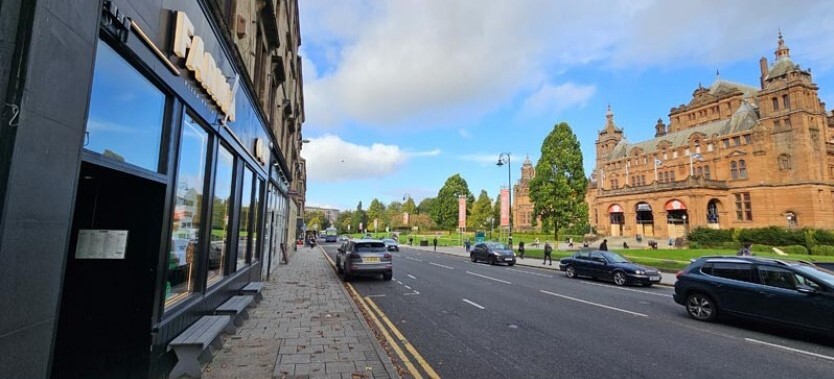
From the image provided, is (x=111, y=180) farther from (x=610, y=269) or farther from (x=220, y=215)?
(x=610, y=269)

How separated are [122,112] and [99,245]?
1588 mm

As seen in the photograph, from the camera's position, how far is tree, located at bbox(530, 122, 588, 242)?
4003 cm

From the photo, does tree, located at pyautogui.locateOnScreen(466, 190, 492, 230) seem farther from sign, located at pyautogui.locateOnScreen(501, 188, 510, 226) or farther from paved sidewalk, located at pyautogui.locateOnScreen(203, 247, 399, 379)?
paved sidewalk, located at pyautogui.locateOnScreen(203, 247, 399, 379)

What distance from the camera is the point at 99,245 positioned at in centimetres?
438

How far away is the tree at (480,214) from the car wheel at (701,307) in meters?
75.1

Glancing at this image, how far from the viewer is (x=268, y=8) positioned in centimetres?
1270

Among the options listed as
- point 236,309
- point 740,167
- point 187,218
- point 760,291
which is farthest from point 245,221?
point 740,167

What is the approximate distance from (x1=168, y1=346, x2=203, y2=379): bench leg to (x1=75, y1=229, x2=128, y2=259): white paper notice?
145 cm

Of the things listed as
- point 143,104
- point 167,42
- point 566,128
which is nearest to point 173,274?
point 143,104

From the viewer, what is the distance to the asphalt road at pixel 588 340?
19.3ft

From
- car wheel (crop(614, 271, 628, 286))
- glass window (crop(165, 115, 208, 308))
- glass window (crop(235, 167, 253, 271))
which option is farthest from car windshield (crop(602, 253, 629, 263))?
glass window (crop(165, 115, 208, 308))

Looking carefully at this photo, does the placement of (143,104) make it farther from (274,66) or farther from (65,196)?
(274,66)

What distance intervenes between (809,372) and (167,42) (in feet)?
34.2

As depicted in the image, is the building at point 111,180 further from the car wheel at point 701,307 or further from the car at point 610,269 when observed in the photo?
the car at point 610,269
